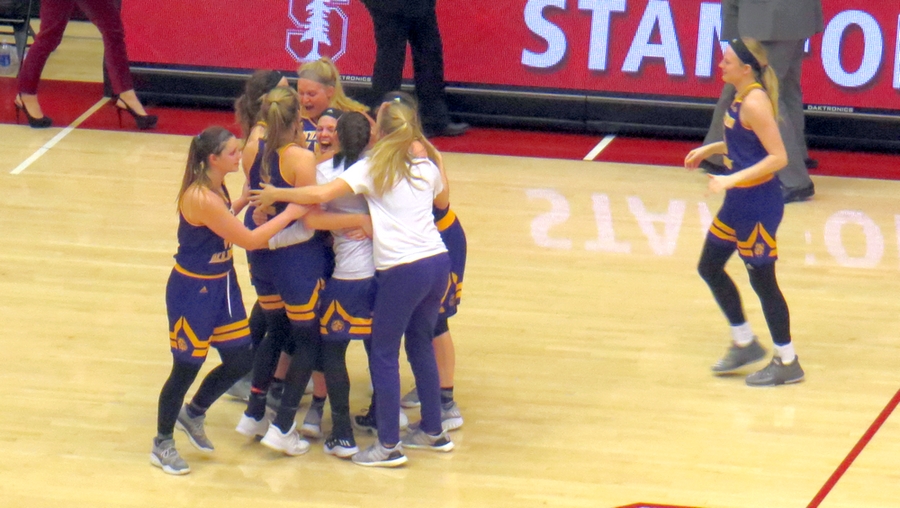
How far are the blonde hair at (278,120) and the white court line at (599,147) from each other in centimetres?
449

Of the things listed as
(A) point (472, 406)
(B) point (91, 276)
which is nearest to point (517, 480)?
(A) point (472, 406)

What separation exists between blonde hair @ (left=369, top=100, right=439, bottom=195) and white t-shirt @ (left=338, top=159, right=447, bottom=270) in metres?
0.03

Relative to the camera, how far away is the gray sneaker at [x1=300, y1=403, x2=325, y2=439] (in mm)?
4723

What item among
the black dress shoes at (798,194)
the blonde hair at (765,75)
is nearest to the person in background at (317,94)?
the blonde hair at (765,75)

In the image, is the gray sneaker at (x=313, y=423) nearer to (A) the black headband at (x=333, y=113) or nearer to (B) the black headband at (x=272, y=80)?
(A) the black headband at (x=333, y=113)

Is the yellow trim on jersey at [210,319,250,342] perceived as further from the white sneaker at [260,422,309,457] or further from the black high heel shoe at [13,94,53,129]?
the black high heel shoe at [13,94,53,129]

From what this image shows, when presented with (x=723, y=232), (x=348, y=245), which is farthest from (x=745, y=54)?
(x=348, y=245)

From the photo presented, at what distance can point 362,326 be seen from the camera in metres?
4.44

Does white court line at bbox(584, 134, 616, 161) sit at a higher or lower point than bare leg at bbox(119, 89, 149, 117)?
lower

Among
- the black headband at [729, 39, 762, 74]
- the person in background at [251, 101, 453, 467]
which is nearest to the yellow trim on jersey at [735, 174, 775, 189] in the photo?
the black headband at [729, 39, 762, 74]

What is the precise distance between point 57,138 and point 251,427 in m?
4.83

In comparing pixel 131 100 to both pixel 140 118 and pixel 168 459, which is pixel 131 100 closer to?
pixel 140 118

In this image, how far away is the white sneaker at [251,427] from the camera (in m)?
4.67

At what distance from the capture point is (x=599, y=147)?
8922 mm
